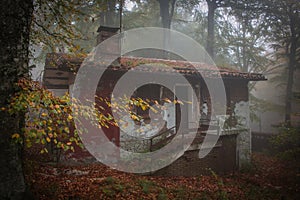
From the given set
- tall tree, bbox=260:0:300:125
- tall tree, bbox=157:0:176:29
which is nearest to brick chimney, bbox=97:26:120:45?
tall tree, bbox=157:0:176:29

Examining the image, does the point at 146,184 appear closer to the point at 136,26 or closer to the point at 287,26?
the point at 136,26

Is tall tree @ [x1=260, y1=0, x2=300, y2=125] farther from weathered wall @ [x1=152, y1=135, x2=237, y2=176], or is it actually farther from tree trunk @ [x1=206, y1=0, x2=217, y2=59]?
weathered wall @ [x1=152, y1=135, x2=237, y2=176]

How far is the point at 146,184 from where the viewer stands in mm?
6414

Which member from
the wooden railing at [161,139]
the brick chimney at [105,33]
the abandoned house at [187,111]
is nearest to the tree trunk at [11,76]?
the abandoned house at [187,111]

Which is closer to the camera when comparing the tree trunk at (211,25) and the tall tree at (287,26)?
the tall tree at (287,26)

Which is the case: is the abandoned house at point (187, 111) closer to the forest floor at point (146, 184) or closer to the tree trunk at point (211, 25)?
the forest floor at point (146, 184)

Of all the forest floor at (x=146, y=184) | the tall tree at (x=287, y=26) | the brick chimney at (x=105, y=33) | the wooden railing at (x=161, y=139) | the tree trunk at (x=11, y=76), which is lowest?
the forest floor at (x=146, y=184)

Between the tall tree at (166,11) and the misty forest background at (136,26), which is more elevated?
the tall tree at (166,11)

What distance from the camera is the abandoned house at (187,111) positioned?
8188mm

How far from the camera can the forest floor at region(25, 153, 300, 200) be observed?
4.87 m

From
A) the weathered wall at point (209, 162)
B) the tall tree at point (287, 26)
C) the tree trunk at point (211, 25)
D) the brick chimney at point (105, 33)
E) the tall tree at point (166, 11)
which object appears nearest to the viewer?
the weathered wall at point (209, 162)

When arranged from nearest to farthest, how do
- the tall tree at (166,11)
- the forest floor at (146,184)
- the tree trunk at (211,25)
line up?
1. the forest floor at (146,184)
2. the tree trunk at (211,25)
3. the tall tree at (166,11)

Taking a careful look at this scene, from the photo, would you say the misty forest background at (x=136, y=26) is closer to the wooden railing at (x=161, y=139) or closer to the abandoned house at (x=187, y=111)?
the abandoned house at (x=187, y=111)

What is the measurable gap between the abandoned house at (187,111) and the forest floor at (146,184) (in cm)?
61
